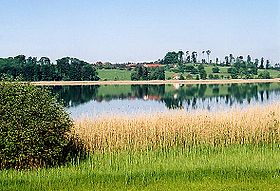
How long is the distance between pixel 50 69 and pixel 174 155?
91.9m

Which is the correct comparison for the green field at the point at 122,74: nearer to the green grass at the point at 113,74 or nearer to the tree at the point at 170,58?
the green grass at the point at 113,74

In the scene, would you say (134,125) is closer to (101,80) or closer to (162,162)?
(162,162)

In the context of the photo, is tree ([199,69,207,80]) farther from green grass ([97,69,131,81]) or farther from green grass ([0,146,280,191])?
green grass ([0,146,280,191])

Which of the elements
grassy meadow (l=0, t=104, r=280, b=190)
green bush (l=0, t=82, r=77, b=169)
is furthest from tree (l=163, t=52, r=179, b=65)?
green bush (l=0, t=82, r=77, b=169)

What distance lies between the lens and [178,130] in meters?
15.9

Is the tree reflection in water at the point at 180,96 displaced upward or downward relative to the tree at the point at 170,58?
downward

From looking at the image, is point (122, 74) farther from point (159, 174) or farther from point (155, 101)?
point (159, 174)

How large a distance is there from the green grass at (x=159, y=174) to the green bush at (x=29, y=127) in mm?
399

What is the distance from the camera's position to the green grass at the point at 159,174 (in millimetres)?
9836

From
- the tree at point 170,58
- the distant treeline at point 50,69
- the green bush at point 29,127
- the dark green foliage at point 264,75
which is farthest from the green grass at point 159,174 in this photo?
the tree at point 170,58

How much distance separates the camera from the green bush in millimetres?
11188

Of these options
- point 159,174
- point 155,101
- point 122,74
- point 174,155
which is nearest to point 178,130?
point 174,155

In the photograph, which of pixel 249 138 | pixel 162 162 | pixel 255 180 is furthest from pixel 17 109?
pixel 249 138

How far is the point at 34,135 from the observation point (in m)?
11.3
